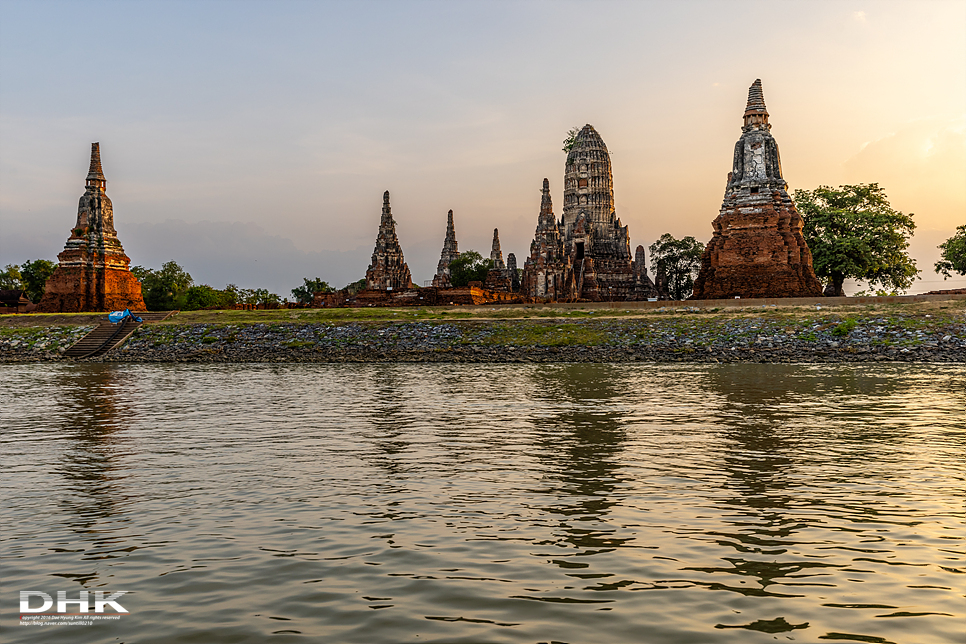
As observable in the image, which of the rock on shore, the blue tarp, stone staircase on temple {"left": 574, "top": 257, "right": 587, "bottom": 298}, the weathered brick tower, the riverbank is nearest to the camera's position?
the rock on shore

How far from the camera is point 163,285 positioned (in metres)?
85.4

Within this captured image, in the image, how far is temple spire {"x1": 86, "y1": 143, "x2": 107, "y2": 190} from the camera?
59.4 metres

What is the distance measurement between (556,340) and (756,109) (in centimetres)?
2240

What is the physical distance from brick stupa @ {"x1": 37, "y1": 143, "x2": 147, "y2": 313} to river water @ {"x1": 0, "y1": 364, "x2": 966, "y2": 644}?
150 feet

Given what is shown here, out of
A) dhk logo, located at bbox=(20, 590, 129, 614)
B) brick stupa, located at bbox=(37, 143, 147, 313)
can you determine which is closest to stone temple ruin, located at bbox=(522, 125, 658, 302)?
brick stupa, located at bbox=(37, 143, 147, 313)

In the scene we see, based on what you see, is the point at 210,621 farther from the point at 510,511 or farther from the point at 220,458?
the point at 220,458

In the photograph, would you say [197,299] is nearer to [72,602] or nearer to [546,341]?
[546,341]

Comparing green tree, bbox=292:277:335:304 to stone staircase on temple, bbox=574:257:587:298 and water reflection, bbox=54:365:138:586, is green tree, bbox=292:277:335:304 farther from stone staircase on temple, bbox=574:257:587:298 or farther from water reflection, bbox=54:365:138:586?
water reflection, bbox=54:365:138:586

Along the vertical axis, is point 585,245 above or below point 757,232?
above

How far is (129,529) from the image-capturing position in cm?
676

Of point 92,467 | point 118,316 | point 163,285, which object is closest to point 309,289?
point 163,285

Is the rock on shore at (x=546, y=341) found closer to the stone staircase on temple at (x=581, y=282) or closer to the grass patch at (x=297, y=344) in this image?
the grass patch at (x=297, y=344)

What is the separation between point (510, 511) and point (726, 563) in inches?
91.3

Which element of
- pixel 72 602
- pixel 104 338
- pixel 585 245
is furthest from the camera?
pixel 585 245
